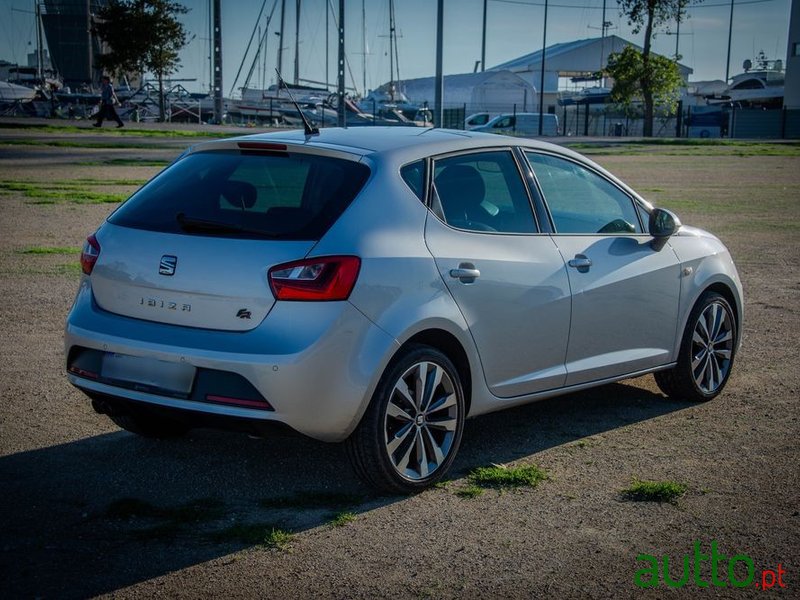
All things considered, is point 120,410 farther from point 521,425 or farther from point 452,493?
point 521,425

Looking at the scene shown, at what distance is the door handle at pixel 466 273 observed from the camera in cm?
523

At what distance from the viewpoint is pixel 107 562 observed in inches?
167

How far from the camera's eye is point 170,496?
5.04 metres

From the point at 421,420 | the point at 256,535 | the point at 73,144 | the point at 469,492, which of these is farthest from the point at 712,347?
the point at 73,144

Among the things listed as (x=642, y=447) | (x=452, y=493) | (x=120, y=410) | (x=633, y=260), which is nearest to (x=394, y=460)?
(x=452, y=493)

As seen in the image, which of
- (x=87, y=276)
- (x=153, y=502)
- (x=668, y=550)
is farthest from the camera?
(x=87, y=276)

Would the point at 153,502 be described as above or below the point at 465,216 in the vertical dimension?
below

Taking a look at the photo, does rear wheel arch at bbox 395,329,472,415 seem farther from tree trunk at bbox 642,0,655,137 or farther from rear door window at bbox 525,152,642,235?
tree trunk at bbox 642,0,655,137

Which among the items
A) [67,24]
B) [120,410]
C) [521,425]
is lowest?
[521,425]

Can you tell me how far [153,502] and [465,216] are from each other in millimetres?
2059

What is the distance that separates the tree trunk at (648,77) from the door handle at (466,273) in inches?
2239

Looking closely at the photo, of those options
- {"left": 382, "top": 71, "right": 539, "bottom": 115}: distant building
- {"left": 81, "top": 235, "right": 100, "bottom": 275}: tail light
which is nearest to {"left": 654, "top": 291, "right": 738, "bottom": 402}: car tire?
{"left": 81, "top": 235, "right": 100, "bottom": 275}: tail light

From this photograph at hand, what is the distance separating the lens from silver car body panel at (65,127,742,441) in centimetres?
468

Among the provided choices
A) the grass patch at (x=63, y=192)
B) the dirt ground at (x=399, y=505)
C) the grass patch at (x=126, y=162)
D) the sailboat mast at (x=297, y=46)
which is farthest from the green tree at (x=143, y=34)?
the dirt ground at (x=399, y=505)
